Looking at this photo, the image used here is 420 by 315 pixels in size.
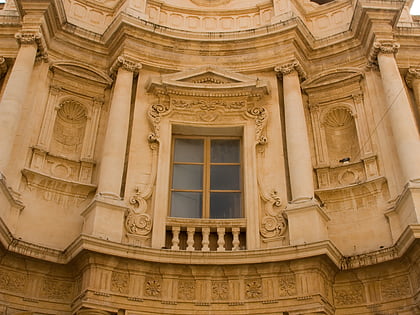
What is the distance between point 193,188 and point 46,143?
346 cm

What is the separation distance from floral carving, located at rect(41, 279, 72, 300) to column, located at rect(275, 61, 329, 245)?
14.4ft

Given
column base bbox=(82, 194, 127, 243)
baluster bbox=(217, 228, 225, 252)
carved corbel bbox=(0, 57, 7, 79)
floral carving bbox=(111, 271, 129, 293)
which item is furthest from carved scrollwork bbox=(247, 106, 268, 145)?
carved corbel bbox=(0, 57, 7, 79)

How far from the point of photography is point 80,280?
9.86m

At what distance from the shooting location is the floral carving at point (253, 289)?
32.3ft

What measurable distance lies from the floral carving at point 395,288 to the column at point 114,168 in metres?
5.12

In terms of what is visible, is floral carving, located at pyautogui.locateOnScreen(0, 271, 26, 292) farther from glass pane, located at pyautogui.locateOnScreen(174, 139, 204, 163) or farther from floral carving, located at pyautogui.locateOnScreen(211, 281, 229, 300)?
glass pane, located at pyautogui.locateOnScreen(174, 139, 204, 163)

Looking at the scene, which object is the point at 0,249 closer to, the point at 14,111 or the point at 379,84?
the point at 14,111

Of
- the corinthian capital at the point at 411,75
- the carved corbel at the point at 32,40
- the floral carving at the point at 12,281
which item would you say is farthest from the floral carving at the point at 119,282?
the corinthian capital at the point at 411,75

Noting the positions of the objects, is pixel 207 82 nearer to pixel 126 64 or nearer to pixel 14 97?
pixel 126 64

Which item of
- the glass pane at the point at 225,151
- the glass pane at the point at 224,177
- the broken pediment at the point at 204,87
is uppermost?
the broken pediment at the point at 204,87

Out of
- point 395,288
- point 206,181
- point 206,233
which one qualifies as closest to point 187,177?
point 206,181

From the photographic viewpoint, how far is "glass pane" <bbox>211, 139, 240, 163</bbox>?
12.5m

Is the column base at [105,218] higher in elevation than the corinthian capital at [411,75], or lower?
lower

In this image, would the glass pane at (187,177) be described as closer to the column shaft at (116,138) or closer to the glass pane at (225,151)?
the glass pane at (225,151)
